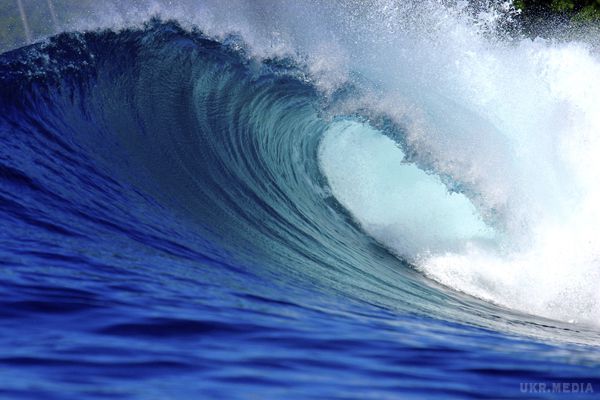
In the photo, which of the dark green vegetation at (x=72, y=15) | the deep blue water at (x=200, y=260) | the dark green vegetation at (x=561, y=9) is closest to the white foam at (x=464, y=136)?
the deep blue water at (x=200, y=260)

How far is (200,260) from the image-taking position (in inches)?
305

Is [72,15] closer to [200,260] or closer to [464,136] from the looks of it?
[464,136]

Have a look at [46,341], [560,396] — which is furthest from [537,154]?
[46,341]

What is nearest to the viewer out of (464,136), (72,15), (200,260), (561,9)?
(200,260)

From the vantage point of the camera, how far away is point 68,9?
763 inches

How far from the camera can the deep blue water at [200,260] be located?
4500 millimetres

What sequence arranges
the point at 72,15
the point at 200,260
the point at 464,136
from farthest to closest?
1. the point at 72,15
2. the point at 464,136
3. the point at 200,260

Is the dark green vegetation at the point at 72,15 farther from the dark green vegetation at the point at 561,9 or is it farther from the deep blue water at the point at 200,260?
the deep blue water at the point at 200,260

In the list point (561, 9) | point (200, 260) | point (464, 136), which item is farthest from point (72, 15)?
point (561, 9)

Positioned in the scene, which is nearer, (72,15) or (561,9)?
(72,15)

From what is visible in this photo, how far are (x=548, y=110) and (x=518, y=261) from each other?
169 inches

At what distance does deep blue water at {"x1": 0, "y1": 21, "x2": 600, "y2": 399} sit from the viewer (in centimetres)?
450

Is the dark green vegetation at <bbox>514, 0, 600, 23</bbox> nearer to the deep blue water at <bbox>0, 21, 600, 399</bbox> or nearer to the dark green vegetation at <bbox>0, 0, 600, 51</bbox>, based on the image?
the dark green vegetation at <bbox>0, 0, 600, 51</bbox>

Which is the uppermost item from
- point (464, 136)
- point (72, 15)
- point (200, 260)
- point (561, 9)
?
point (561, 9)
